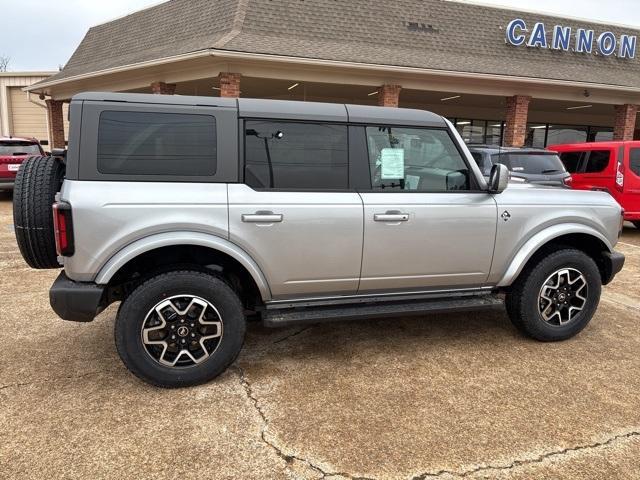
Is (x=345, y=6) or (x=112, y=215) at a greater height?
(x=345, y=6)

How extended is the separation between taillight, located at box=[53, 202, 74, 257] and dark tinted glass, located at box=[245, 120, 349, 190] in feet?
3.63

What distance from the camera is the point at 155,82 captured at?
13.7 metres

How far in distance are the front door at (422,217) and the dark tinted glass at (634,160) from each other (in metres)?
7.20

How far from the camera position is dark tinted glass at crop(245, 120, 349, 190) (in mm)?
3338

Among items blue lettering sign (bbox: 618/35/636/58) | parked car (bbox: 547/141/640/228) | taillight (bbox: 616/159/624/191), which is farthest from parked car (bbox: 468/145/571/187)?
blue lettering sign (bbox: 618/35/636/58)

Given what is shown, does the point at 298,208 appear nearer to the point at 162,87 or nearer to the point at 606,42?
the point at 162,87

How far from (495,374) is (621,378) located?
2.95 feet

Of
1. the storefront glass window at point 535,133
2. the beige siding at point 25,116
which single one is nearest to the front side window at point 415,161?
the storefront glass window at point 535,133

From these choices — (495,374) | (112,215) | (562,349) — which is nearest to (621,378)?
(562,349)

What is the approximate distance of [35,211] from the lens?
314 cm

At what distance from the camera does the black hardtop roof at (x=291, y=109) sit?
10.4 ft

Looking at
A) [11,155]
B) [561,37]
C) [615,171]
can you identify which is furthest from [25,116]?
[615,171]

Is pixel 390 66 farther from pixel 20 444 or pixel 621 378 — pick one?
pixel 20 444

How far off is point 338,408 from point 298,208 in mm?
1308
